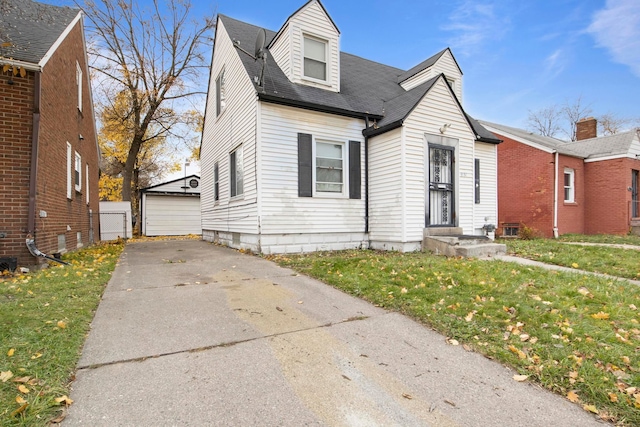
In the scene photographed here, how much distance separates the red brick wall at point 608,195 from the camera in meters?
14.6

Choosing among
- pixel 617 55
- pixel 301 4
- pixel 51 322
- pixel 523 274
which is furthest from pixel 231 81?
pixel 617 55

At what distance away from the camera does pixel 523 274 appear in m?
5.36

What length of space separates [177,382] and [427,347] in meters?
2.16

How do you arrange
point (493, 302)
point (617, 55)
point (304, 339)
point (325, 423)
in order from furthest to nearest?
point (617, 55)
point (493, 302)
point (304, 339)
point (325, 423)

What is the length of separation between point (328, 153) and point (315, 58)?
3100mm

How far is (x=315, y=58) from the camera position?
9.85 m

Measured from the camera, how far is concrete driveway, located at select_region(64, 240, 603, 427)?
2008 millimetres

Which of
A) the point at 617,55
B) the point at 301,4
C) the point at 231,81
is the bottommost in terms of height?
the point at 231,81

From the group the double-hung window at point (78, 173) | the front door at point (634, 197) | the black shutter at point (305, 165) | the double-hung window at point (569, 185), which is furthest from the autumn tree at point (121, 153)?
the front door at point (634, 197)

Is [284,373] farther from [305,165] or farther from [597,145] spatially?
[597,145]

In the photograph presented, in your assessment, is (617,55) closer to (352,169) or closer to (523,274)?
(352,169)

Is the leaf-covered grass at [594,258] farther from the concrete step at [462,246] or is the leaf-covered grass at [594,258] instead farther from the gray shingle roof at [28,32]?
the gray shingle roof at [28,32]

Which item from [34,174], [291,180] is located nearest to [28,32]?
[34,174]

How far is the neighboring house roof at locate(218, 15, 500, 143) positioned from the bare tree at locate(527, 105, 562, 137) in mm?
28899
